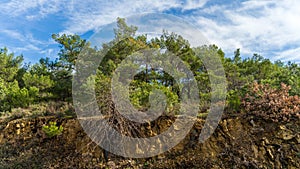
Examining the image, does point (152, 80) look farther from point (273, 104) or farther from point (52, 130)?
point (273, 104)

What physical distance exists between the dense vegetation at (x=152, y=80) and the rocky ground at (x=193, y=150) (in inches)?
21.9

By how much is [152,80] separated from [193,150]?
2479 mm

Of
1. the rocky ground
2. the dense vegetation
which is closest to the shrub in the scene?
the dense vegetation

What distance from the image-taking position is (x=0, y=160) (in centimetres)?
653

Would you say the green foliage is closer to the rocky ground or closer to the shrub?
the rocky ground

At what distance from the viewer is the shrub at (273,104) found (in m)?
6.02

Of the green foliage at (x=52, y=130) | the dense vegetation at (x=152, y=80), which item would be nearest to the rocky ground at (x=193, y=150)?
the green foliage at (x=52, y=130)

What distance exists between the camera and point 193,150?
5898 millimetres

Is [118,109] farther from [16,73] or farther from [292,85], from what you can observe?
[16,73]

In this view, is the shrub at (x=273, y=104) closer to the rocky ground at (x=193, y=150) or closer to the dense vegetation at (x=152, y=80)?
the dense vegetation at (x=152, y=80)

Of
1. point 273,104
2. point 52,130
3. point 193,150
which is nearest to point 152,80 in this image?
point 193,150

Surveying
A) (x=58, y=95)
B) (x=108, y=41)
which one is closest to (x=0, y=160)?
(x=58, y=95)

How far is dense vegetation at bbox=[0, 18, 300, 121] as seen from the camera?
623 centimetres

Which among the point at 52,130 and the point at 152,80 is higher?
the point at 152,80
